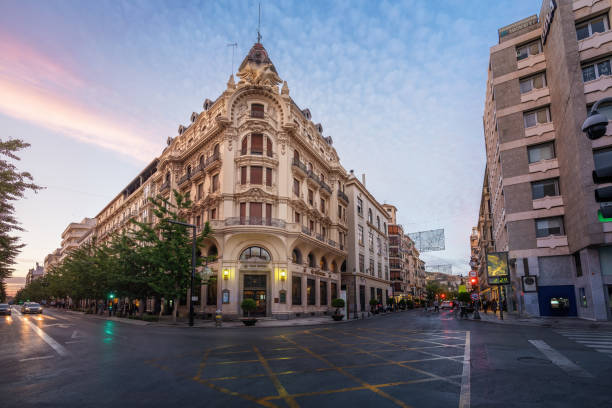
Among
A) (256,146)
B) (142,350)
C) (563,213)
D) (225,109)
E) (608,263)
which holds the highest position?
(225,109)

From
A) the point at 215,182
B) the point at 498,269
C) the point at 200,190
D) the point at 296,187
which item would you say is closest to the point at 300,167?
the point at 296,187

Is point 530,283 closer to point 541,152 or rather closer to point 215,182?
point 541,152

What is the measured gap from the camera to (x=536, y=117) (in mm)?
30328

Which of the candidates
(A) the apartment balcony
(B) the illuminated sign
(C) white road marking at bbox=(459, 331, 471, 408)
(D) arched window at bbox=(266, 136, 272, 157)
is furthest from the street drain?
(B) the illuminated sign

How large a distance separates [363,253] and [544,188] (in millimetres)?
25984

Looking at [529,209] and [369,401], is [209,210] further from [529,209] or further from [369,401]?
[369,401]

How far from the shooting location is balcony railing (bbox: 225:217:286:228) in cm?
3106

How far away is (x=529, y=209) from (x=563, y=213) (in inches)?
91.9

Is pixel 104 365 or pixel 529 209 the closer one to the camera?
pixel 104 365

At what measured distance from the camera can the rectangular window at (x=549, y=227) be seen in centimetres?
2828

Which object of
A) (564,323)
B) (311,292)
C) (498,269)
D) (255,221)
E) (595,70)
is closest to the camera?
(564,323)

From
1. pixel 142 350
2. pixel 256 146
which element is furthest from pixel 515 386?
pixel 256 146

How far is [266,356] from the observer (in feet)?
33.8

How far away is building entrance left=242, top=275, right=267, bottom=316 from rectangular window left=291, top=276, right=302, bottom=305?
2.90 meters
